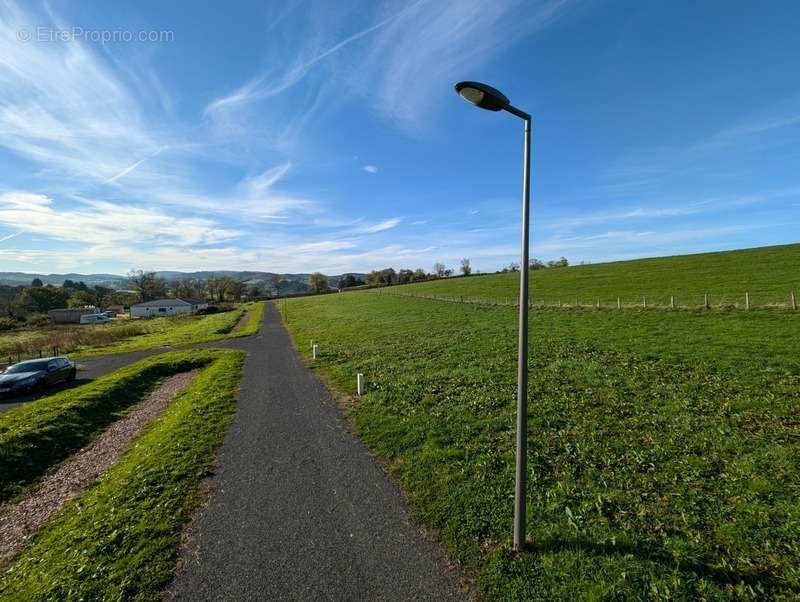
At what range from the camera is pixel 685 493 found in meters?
6.04

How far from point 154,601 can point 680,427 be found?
1097cm

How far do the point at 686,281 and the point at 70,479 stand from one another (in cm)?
6005

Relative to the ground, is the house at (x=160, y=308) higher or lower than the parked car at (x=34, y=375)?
lower

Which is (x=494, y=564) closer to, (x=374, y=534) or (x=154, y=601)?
(x=374, y=534)

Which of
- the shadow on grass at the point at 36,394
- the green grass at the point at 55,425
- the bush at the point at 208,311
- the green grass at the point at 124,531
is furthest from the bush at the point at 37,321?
the green grass at the point at 124,531

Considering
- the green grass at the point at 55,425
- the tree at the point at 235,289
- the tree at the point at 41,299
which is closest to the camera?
the green grass at the point at 55,425

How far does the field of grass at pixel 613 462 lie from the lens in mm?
4570

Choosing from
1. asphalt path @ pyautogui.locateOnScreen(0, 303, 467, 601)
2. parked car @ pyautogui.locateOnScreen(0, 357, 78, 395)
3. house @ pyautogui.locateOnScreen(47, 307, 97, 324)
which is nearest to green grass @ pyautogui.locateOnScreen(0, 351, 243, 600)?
asphalt path @ pyautogui.locateOnScreen(0, 303, 467, 601)

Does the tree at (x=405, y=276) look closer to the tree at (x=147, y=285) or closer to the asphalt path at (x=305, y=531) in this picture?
the tree at (x=147, y=285)

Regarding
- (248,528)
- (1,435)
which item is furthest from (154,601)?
(1,435)

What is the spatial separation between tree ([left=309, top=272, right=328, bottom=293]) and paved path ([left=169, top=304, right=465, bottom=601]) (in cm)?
13126

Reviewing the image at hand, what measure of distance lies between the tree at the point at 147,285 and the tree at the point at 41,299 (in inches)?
709

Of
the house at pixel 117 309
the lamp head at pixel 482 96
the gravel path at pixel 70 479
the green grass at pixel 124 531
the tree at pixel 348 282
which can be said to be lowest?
the house at pixel 117 309

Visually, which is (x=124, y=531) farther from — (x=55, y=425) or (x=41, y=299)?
(x=41, y=299)
